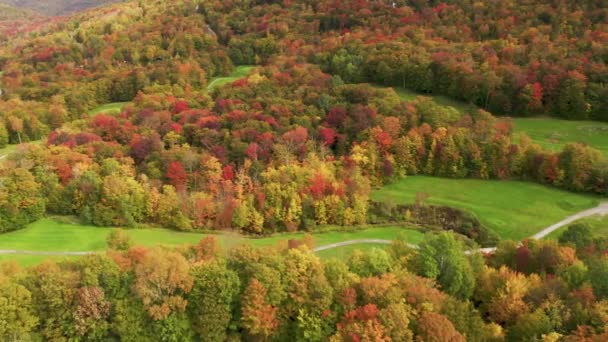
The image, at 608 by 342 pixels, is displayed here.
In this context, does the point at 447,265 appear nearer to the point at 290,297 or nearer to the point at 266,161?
the point at 290,297

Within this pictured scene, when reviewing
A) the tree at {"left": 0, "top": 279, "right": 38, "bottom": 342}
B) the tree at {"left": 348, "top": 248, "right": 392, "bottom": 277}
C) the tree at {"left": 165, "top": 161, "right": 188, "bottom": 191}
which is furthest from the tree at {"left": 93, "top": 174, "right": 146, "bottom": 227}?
the tree at {"left": 348, "top": 248, "right": 392, "bottom": 277}

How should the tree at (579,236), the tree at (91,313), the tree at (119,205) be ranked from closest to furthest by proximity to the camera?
the tree at (91,313), the tree at (579,236), the tree at (119,205)

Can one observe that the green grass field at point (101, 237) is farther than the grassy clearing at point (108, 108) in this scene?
No

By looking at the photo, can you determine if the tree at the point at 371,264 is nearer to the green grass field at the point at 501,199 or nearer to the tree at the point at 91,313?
the green grass field at the point at 501,199

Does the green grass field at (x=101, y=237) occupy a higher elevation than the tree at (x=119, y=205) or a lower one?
lower

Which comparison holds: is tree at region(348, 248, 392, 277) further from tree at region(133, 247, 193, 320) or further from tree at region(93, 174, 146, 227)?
tree at region(93, 174, 146, 227)

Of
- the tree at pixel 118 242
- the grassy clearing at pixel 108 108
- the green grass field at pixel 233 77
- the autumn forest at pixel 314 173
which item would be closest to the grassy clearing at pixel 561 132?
the autumn forest at pixel 314 173
